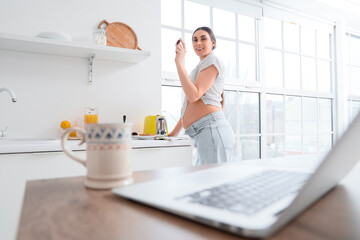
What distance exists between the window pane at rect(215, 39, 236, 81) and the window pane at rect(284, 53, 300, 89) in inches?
34.4

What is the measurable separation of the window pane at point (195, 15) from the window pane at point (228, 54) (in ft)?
0.91

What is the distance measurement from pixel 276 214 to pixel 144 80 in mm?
2160

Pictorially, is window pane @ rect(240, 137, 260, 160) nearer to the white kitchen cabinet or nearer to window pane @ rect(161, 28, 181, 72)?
window pane @ rect(161, 28, 181, 72)

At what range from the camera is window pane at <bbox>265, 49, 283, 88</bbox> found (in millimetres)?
3262

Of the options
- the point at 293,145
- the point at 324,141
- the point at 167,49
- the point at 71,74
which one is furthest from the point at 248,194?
the point at 324,141

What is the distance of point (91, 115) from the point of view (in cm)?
205

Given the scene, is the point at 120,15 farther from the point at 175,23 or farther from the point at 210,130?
the point at 210,130

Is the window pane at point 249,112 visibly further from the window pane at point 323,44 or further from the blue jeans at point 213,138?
the window pane at point 323,44

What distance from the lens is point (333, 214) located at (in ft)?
1.18

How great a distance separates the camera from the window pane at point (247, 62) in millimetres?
3057

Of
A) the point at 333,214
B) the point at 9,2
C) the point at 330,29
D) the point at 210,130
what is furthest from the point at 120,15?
the point at 330,29

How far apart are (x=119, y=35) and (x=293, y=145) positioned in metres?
2.54

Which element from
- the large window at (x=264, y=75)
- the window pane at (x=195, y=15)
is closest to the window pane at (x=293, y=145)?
the large window at (x=264, y=75)

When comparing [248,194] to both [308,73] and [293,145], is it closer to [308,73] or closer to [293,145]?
[293,145]
